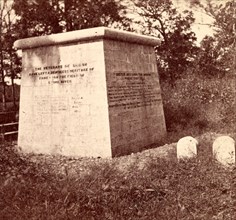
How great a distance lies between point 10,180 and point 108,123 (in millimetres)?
3151

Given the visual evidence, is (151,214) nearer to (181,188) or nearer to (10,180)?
(181,188)

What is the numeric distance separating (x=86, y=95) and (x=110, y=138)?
1.01 metres

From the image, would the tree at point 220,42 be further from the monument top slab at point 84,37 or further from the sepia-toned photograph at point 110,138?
the monument top slab at point 84,37

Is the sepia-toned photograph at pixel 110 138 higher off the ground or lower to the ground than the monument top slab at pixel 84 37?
lower

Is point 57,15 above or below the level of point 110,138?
above

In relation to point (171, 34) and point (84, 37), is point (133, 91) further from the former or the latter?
point (171, 34)

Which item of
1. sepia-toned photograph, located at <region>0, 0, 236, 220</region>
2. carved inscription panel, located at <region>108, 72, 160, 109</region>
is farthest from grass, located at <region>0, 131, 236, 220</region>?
carved inscription panel, located at <region>108, 72, 160, 109</region>

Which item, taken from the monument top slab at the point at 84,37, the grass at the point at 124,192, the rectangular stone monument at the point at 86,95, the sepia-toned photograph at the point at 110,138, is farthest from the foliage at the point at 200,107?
the grass at the point at 124,192

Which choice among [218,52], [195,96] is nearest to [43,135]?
[195,96]

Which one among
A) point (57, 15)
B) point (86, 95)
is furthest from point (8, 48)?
point (86, 95)

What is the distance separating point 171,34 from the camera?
26.4 metres

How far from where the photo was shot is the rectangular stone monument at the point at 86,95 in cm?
830

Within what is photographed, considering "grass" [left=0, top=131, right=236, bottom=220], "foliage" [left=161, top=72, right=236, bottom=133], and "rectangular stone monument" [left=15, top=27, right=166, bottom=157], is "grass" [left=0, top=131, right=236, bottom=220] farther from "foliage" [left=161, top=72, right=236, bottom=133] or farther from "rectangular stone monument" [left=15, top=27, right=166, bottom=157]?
"foliage" [left=161, top=72, right=236, bottom=133]

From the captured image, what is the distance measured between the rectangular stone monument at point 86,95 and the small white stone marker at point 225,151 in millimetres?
2178
